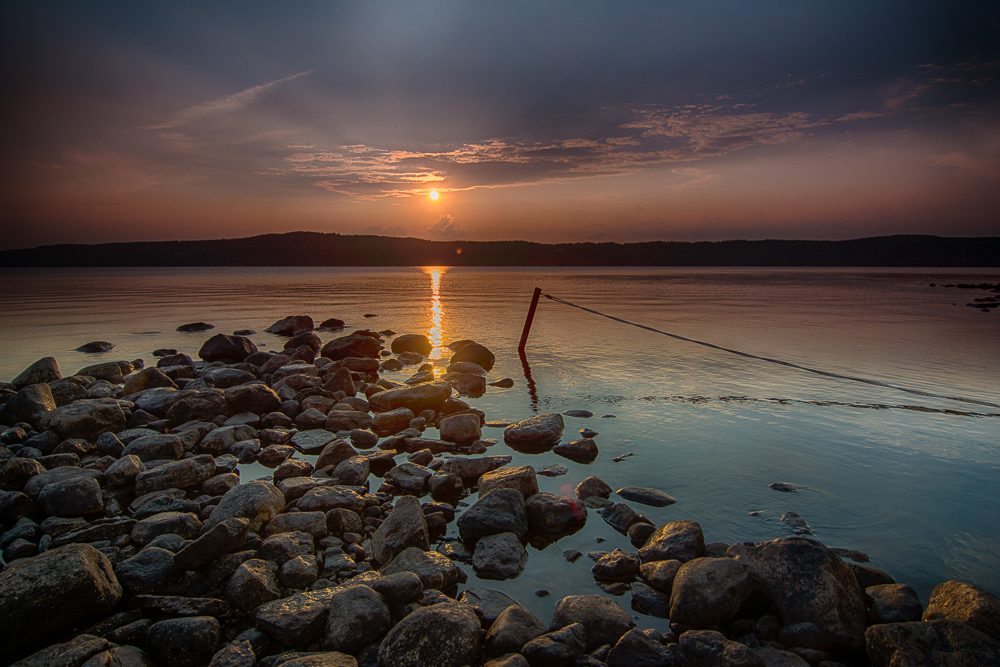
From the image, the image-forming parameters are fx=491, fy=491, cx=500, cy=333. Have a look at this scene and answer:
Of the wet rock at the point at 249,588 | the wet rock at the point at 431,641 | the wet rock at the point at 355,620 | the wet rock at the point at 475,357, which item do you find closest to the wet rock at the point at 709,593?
the wet rock at the point at 431,641

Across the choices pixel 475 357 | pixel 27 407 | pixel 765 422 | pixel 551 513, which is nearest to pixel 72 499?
pixel 27 407

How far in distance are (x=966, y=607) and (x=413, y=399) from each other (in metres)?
7.92

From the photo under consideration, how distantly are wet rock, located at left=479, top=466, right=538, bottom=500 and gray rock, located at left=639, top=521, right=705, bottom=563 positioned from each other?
4.84 feet

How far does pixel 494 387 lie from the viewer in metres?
12.2

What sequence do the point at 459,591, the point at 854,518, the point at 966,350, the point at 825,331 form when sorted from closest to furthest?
the point at 459,591
the point at 854,518
the point at 966,350
the point at 825,331

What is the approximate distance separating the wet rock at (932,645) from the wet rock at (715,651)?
0.89 meters

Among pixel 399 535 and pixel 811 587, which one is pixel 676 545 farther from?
pixel 399 535

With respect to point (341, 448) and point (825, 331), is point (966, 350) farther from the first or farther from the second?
point (341, 448)

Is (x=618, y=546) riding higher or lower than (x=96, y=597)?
lower

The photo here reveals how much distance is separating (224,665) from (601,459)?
5316mm

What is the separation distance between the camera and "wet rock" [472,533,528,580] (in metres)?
4.59

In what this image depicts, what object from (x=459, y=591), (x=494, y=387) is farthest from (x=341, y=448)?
(x=494, y=387)

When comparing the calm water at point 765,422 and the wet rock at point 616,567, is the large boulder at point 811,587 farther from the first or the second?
the calm water at point 765,422

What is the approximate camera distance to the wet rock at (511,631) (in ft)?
11.5
